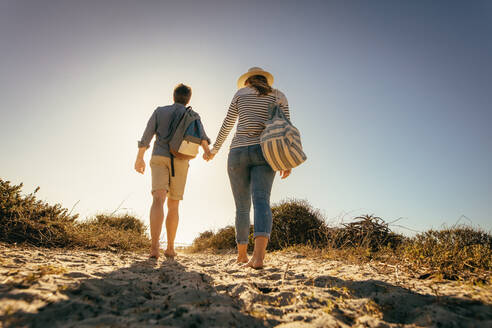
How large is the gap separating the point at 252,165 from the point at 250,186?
31 centimetres

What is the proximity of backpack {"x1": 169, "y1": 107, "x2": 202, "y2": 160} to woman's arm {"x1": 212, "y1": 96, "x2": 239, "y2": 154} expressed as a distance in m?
0.33

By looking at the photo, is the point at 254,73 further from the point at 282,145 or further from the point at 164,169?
the point at 164,169

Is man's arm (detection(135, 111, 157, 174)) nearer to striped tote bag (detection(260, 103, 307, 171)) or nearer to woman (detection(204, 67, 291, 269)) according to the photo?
woman (detection(204, 67, 291, 269))

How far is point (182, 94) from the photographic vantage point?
4453mm

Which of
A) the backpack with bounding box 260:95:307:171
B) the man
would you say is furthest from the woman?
the man

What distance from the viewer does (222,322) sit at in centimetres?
148

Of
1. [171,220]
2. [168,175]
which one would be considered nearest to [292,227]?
[171,220]

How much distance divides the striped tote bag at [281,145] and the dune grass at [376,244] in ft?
5.29

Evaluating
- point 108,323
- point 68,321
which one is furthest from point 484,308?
point 68,321

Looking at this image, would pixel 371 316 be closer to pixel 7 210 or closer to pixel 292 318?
pixel 292 318

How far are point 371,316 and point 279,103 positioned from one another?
2.67m

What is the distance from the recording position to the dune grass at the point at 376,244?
245 cm

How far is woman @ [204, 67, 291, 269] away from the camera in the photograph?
3273mm

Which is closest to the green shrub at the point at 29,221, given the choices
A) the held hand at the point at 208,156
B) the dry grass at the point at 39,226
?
the dry grass at the point at 39,226
